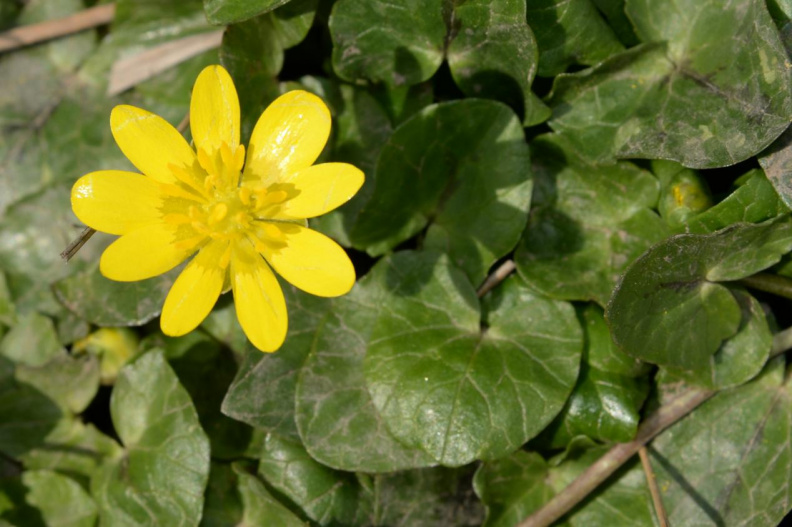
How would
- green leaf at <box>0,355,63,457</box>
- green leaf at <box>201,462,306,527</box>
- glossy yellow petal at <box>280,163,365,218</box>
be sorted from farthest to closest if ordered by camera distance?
green leaf at <box>0,355,63,457</box> < green leaf at <box>201,462,306,527</box> < glossy yellow petal at <box>280,163,365,218</box>

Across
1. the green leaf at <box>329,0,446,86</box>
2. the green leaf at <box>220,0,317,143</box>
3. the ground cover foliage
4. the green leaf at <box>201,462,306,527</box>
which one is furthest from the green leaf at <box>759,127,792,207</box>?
the green leaf at <box>201,462,306,527</box>

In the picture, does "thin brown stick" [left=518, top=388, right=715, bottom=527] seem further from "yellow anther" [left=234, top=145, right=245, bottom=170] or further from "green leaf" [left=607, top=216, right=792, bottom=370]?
"yellow anther" [left=234, top=145, right=245, bottom=170]

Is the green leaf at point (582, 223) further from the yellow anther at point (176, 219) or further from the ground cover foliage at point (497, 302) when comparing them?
the yellow anther at point (176, 219)

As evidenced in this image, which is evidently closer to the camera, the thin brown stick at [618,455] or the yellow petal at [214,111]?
the yellow petal at [214,111]

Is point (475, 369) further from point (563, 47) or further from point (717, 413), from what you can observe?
point (563, 47)

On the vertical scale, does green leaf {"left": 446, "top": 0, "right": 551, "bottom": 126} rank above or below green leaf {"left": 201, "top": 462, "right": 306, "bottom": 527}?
above

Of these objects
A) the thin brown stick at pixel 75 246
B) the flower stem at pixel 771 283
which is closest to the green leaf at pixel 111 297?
the thin brown stick at pixel 75 246

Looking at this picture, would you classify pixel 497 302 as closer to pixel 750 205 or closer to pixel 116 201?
pixel 750 205
